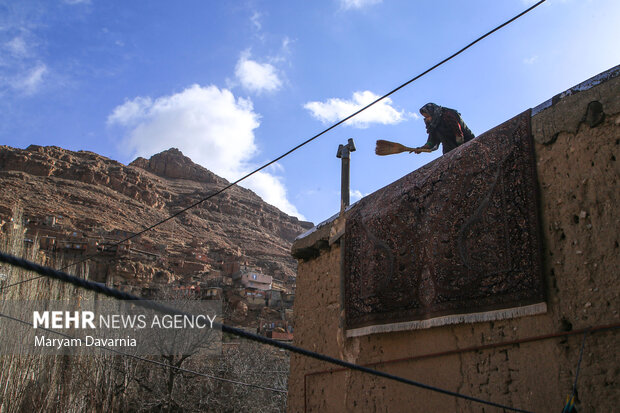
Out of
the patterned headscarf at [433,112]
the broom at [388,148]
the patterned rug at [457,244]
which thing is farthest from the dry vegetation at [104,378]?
the patterned headscarf at [433,112]

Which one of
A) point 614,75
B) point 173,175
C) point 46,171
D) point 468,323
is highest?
point 173,175

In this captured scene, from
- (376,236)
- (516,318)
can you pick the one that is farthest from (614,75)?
(376,236)

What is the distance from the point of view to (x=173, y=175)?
79.6m

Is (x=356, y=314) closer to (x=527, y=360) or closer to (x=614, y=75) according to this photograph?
(x=527, y=360)

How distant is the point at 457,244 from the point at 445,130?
219cm

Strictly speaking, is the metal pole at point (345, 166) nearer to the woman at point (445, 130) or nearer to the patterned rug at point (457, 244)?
the woman at point (445, 130)

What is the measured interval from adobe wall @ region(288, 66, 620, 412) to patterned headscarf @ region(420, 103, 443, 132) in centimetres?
200

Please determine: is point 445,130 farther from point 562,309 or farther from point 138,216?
point 138,216

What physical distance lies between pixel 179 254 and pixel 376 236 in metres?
42.2

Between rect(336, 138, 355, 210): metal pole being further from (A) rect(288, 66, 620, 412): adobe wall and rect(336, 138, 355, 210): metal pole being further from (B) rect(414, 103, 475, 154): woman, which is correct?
(A) rect(288, 66, 620, 412): adobe wall

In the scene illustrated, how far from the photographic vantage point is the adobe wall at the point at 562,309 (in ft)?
9.00

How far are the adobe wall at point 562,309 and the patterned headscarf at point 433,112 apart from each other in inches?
78.9

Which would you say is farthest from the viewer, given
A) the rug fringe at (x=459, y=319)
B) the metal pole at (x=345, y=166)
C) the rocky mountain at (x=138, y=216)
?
the rocky mountain at (x=138, y=216)

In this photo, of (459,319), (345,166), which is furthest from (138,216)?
(459,319)
